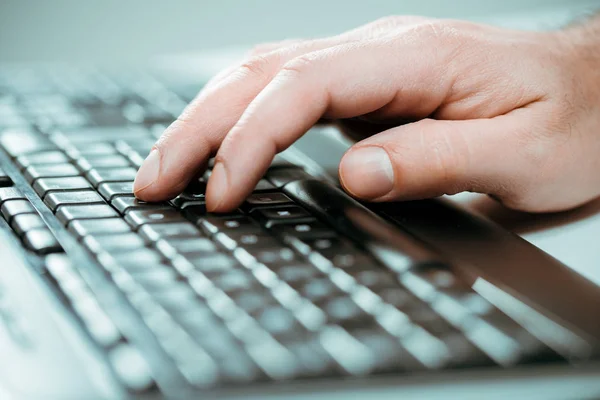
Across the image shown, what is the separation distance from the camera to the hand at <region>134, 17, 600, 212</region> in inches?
19.0

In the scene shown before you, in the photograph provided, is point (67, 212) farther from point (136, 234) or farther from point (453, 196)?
point (453, 196)

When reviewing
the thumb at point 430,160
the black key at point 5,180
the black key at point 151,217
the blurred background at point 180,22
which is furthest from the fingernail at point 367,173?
the blurred background at point 180,22

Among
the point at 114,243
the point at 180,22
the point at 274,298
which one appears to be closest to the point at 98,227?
the point at 114,243

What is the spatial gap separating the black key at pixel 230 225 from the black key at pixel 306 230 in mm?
12

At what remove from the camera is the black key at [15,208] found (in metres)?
0.43

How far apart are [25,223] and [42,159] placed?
14 centimetres

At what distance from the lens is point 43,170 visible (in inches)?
20.1

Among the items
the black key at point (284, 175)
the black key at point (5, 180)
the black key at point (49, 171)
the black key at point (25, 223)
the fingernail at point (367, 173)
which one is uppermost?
the fingernail at point (367, 173)

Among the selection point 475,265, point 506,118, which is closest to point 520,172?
point 506,118

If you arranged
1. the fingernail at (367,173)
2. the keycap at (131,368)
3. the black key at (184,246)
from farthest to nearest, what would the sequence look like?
the fingernail at (367,173), the black key at (184,246), the keycap at (131,368)

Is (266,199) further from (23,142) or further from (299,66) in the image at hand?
(23,142)

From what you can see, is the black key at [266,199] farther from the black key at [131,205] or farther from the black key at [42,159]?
the black key at [42,159]

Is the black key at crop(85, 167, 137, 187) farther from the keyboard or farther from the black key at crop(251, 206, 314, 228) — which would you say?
the black key at crop(251, 206, 314, 228)

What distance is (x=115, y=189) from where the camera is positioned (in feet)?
1.57
